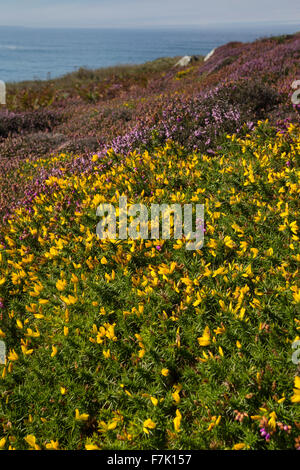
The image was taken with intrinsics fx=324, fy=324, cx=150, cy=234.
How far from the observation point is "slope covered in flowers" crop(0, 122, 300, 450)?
266cm

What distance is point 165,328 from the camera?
10.9ft

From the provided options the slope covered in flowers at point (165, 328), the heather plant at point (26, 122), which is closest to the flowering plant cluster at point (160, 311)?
the slope covered in flowers at point (165, 328)

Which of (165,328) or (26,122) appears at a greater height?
(26,122)

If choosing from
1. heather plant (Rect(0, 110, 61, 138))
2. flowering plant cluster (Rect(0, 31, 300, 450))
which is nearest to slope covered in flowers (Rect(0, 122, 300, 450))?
flowering plant cluster (Rect(0, 31, 300, 450))

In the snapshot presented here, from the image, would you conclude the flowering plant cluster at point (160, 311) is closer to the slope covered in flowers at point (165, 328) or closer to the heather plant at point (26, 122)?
the slope covered in flowers at point (165, 328)

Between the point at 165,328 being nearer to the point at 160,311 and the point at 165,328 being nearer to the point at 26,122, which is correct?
the point at 160,311

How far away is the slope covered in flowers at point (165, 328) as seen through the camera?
2660 millimetres

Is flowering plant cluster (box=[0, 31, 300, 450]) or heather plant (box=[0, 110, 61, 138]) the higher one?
heather plant (box=[0, 110, 61, 138])

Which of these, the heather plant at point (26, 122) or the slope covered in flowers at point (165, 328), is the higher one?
the heather plant at point (26, 122)

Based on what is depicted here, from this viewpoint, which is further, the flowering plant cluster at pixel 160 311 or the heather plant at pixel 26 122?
the heather plant at pixel 26 122

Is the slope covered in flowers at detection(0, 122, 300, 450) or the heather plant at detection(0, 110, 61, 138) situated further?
the heather plant at detection(0, 110, 61, 138)

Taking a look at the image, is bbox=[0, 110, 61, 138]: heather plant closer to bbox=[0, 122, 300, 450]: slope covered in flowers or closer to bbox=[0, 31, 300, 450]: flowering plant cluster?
bbox=[0, 31, 300, 450]: flowering plant cluster

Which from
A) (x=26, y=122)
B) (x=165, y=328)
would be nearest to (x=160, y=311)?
(x=165, y=328)
